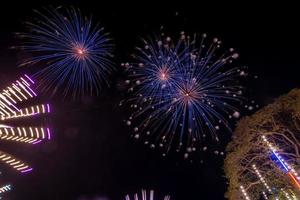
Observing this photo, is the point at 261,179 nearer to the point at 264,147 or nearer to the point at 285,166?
the point at 285,166

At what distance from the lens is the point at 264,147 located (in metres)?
14.5

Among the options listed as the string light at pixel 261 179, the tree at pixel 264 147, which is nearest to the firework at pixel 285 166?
the tree at pixel 264 147

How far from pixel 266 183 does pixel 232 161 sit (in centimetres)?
164

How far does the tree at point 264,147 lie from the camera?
14242mm

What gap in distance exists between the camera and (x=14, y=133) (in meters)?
14.0

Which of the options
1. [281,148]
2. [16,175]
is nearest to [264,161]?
[281,148]

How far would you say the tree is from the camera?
1424cm

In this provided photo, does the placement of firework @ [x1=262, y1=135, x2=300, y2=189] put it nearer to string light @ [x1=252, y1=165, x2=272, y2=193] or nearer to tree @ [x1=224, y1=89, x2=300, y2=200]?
tree @ [x1=224, y1=89, x2=300, y2=200]

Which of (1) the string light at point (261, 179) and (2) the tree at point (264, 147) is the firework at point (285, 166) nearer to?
(2) the tree at point (264, 147)

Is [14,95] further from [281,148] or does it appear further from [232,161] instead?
[281,148]

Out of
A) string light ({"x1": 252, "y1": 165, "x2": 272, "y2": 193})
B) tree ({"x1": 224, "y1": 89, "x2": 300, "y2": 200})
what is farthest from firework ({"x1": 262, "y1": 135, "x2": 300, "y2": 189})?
string light ({"x1": 252, "y1": 165, "x2": 272, "y2": 193})

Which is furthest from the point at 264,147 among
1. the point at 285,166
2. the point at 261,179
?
the point at 261,179

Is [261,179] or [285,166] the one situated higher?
[261,179]

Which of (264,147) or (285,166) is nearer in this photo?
(285,166)
